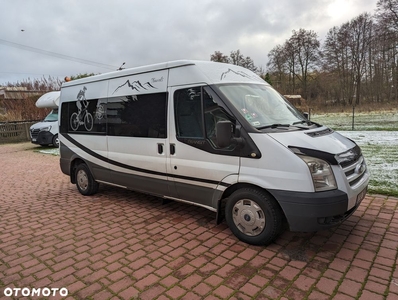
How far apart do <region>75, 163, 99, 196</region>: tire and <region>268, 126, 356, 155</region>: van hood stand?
166 inches

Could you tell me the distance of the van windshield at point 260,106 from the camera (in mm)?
3627

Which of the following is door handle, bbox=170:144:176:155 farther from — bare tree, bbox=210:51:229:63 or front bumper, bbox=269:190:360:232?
bare tree, bbox=210:51:229:63

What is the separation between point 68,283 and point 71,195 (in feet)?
12.3

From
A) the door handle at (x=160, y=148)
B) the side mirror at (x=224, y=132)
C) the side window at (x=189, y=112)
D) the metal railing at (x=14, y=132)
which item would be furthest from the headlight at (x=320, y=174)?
the metal railing at (x=14, y=132)

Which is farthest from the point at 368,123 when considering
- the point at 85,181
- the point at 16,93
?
the point at 16,93

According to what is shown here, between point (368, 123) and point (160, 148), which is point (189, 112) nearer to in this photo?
point (160, 148)

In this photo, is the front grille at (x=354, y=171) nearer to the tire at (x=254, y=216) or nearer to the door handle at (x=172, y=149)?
the tire at (x=254, y=216)

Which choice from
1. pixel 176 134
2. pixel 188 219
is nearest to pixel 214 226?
pixel 188 219

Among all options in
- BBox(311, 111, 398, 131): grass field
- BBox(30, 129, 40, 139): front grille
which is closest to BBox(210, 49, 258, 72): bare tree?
BBox(311, 111, 398, 131): grass field

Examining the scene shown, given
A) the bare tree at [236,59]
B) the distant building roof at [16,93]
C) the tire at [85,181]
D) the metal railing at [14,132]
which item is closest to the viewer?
the tire at [85,181]

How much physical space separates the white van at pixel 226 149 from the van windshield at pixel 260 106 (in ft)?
0.06

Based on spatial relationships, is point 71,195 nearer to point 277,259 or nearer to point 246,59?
point 277,259

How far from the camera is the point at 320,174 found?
3119 millimetres

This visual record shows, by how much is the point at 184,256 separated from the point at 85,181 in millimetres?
3654
